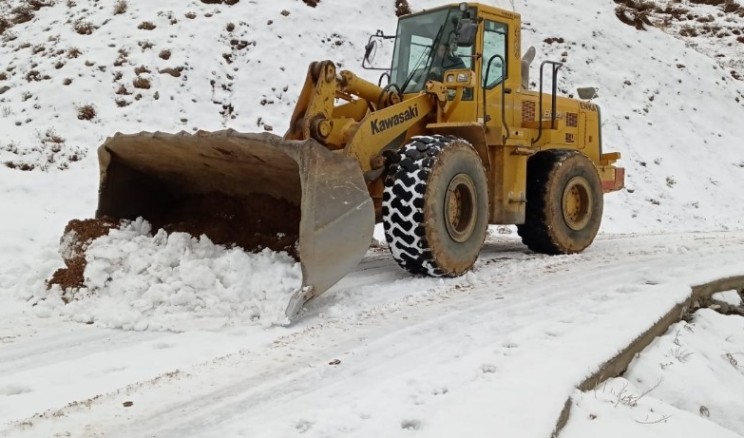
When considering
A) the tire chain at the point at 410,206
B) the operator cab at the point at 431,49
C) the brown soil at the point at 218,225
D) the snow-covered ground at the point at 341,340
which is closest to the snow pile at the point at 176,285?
the snow-covered ground at the point at 341,340

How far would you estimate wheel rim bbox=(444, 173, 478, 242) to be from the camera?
572cm

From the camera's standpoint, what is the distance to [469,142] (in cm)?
645

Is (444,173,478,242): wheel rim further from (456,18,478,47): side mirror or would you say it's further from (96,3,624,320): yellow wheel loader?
(456,18,478,47): side mirror

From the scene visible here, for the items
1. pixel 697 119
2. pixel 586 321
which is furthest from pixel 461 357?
pixel 697 119

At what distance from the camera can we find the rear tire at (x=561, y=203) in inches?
289

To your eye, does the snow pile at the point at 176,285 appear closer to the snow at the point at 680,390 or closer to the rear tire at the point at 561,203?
the snow at the point at 680,390

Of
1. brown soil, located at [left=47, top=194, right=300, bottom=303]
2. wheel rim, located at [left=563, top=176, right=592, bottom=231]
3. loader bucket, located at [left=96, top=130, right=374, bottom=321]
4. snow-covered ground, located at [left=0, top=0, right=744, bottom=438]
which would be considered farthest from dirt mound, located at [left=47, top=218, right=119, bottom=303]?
wheel rim, located at [left=563, top=176, right=592, bottom=231]

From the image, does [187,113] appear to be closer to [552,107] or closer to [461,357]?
[552,107]

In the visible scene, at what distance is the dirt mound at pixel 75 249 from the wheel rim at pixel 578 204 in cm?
483

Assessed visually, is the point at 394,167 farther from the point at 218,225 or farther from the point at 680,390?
the point at 680,390

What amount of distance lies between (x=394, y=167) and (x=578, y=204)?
126 inches

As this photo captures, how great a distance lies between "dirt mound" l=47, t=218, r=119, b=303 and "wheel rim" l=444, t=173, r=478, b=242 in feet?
8.84

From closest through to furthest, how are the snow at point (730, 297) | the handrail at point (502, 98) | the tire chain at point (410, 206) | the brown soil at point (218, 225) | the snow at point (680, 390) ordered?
the snow at point (680, 390) < the brown soil at point (218, 225) < the tire chain at point (410, 206) < the snow at point (730, 297) < the handrail at point (502, 98)

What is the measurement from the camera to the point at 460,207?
6094 millimetres
